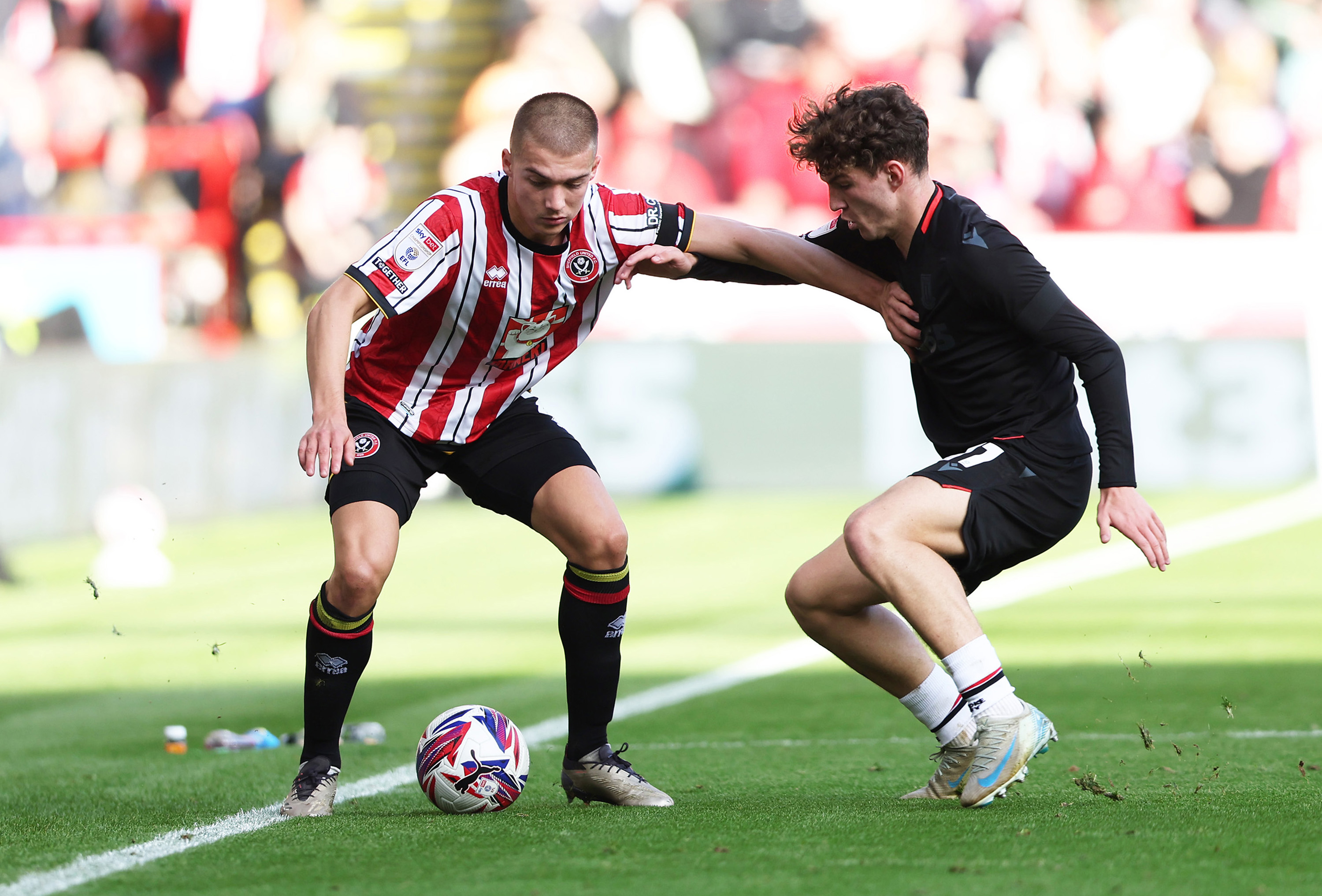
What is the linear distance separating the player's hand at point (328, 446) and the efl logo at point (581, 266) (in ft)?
2.72

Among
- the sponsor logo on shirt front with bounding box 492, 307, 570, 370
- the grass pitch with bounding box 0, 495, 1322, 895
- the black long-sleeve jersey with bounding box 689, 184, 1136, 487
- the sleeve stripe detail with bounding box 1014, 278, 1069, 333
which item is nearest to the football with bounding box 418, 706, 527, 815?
the grass pitch with bounding box 0, 495, 1322, 895

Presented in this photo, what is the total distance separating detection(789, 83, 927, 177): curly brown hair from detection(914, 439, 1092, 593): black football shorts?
805mm

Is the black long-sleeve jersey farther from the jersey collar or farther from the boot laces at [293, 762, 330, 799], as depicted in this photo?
the boot laces at [293, 762, 330, 799]

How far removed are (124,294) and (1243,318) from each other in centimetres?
1024

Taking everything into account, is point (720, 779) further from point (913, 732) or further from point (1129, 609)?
point (1129, 609)

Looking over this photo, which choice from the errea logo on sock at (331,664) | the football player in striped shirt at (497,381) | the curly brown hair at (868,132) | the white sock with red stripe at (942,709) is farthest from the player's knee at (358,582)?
the curly brown hair at (868,132)

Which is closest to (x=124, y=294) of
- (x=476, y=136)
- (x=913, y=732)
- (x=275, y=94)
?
(x=275, y=94)

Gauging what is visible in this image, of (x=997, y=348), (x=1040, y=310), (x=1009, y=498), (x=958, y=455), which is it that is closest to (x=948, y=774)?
(x=1009, y=498)

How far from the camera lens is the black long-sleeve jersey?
4355mm

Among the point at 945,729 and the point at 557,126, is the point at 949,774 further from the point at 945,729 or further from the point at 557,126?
the point at 557,126

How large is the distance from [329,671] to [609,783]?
2.76 ft

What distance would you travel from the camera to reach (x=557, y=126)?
4512 mm

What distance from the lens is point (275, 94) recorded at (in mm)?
17234

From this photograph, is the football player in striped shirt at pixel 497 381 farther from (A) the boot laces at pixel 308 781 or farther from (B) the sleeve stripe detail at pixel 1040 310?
(B) the sleeve stripe detail at pixel 1040 310
